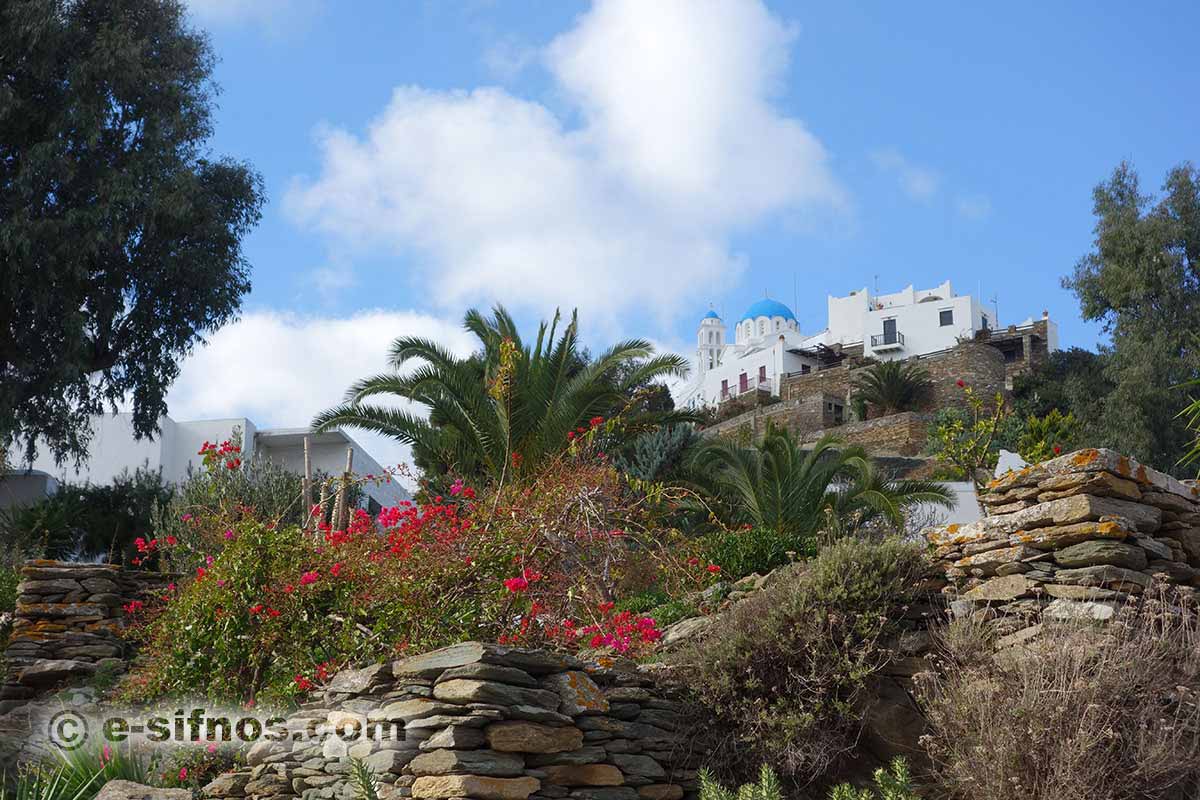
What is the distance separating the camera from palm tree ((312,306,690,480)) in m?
13.3

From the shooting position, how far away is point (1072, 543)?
662 centimetres

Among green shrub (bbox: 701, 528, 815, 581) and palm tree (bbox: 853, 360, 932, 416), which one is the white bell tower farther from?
green shrub (bbox: 701, 528, 815, 581)

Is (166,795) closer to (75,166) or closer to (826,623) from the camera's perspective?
(826,623)

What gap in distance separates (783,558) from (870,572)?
308 cm

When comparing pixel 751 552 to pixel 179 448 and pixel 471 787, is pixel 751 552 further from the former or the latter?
pixel 179 448

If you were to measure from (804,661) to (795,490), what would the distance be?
7.12 metres

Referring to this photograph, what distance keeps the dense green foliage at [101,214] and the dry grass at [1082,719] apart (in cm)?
1471

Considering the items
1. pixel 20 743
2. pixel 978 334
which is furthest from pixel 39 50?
pixel 978 334

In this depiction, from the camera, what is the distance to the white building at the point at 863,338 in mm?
53312

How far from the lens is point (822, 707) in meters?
6.44

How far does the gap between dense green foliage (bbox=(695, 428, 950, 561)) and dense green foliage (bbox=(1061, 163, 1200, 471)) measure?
1207cm

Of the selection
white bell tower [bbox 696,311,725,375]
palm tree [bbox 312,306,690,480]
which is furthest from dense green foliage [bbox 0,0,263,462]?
white bell tower [bbox 696,311,725,375]

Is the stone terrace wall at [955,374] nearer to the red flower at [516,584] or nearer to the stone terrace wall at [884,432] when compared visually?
the stone terrace wall at [884,432]

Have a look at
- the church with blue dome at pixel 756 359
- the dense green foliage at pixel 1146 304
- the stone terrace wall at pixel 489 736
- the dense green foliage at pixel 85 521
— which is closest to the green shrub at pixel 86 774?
the stone terrace wall at pixel 489 736
